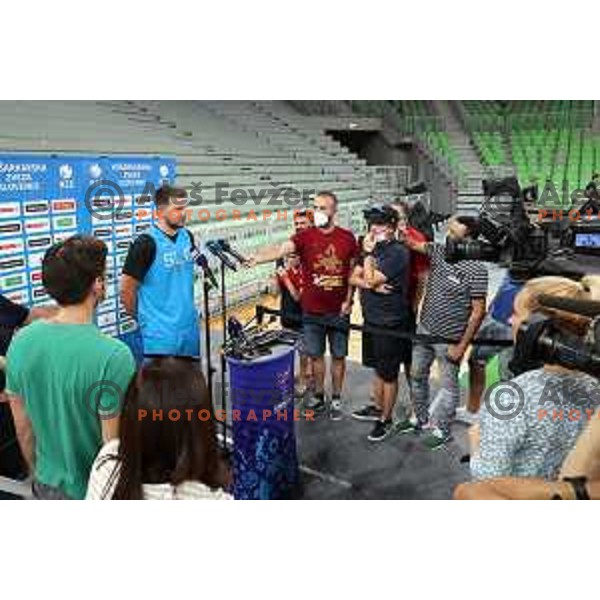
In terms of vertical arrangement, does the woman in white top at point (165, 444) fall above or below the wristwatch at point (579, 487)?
above

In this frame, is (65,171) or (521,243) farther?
(65,171)

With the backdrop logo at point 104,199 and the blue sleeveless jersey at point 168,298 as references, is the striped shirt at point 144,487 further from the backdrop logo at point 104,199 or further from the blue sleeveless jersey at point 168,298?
the backdrop logo at point 104,199

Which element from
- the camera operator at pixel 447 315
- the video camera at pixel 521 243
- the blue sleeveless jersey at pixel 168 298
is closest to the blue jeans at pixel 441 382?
the camera operator at pixel 447 315

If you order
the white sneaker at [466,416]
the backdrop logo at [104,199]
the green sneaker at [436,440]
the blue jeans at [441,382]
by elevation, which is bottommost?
the green sneaker at [436,440]

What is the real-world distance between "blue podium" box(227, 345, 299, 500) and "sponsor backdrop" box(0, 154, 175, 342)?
1.03 metres

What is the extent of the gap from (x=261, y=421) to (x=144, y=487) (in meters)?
1.14

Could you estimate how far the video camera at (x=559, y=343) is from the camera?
1078mm

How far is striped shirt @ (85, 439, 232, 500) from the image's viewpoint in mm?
1130

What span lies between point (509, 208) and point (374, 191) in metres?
5.91

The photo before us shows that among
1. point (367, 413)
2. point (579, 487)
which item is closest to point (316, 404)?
point (367, 413)

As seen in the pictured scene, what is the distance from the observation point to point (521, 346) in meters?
1.18

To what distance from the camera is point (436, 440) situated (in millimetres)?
2830

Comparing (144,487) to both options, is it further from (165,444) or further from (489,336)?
(489,336)

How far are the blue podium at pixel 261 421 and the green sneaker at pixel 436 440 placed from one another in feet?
2.70
